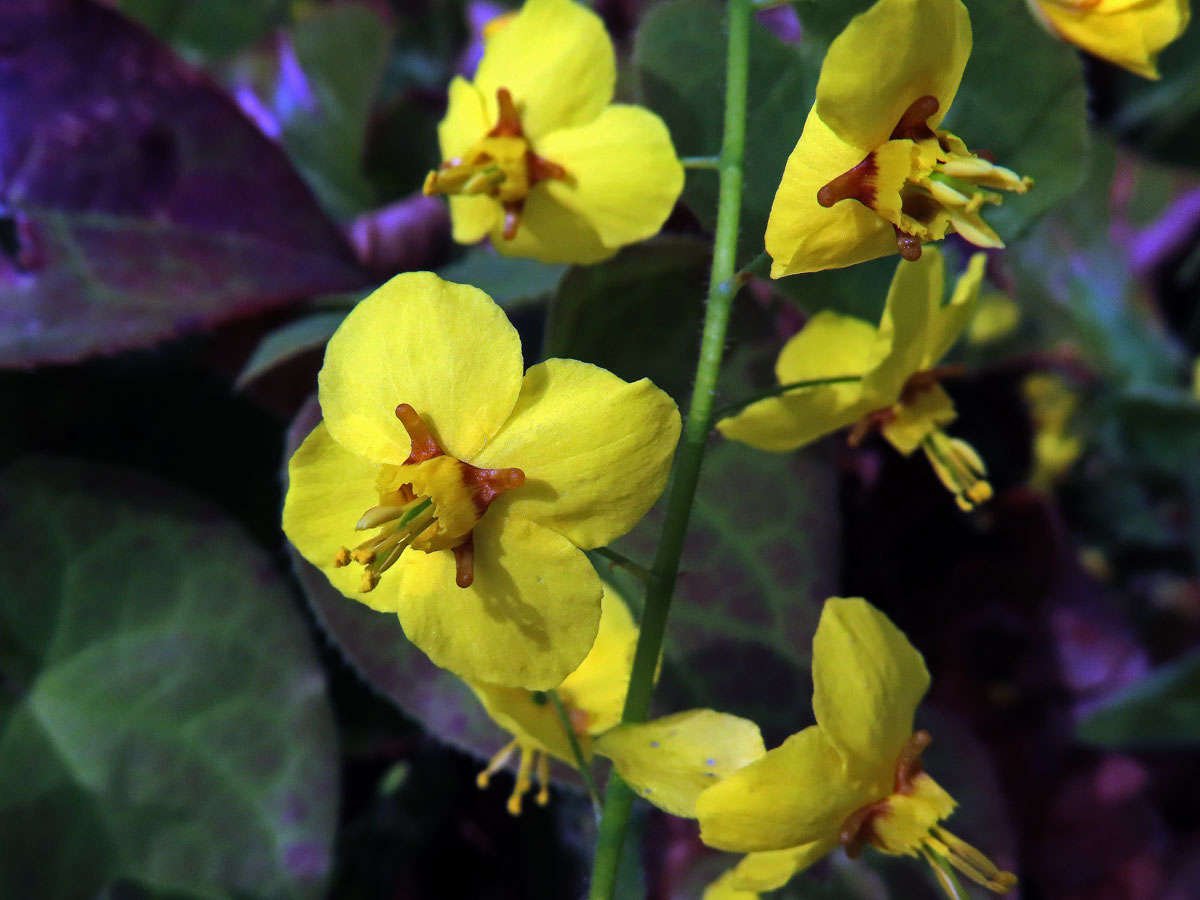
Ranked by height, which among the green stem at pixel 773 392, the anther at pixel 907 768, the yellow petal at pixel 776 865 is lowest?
the yellow petal at pixel 776 865

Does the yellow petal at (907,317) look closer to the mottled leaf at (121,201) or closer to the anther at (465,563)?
the anther at (465,563)

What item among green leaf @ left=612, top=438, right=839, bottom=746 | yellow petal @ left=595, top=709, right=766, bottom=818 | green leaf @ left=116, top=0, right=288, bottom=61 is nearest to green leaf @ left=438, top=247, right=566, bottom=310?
green leaf @ left=612, top=438, right=839, bottom=746

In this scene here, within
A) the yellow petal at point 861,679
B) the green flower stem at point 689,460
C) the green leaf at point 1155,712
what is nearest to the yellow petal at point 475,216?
the green flower stem at point 689,460

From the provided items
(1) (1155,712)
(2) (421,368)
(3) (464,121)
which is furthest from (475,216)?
(1) (1155,712)

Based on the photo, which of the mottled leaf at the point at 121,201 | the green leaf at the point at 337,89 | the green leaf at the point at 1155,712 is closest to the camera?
the mottled leaf at the point at 121,201

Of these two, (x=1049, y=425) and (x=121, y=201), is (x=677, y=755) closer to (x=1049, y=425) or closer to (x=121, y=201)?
(x=121, y=201)

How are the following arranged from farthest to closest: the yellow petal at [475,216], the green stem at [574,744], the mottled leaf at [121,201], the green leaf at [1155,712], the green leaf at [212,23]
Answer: the green leaf at [212,23]
the green leaf at [1155,712]
the mottled leaf at [121,201]
the yellow petal at [475,216]
the green stem at [574,744]

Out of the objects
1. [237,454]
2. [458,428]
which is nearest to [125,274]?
[237,454]

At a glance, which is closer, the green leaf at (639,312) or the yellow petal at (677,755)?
the yellow petal at (677,755)
